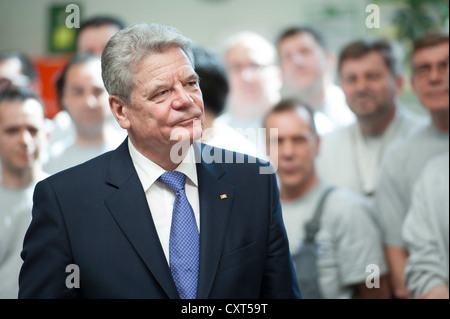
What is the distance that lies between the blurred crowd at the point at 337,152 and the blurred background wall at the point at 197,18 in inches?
54.7

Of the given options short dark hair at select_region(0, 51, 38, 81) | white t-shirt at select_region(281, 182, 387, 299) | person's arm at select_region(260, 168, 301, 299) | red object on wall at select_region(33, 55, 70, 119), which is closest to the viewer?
person's arm at select_region(260, 168, 301, 299)

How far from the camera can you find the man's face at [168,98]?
1.16 m

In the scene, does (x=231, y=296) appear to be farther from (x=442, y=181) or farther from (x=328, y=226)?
(x=442, y=181)

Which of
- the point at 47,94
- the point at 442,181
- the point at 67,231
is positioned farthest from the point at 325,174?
the point at 47,94

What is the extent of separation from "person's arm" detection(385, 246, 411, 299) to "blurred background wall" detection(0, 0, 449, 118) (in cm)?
185

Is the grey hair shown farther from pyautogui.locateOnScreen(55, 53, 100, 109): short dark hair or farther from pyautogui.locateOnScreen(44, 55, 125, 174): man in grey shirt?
pyautogui.locateOnScreen(55, 53, 100, 109): short dark hair

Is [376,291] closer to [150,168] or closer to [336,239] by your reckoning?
[336,239]

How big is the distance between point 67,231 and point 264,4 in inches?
128

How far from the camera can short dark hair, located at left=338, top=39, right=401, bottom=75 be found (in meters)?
2.34

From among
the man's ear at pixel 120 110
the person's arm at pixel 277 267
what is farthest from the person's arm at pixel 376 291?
the man's ear at pixel 120 110

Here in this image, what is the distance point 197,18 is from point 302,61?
165cm

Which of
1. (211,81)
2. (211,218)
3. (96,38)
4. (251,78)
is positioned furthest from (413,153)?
(96,38)

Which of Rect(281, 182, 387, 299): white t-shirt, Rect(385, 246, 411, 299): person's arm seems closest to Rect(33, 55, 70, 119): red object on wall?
Rect(281, 182, 387, 299): white t-shirt

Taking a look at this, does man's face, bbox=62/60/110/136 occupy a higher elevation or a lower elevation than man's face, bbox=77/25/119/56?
lower
